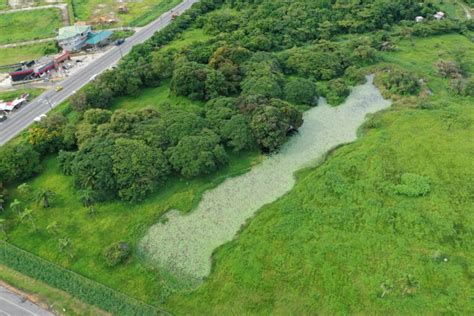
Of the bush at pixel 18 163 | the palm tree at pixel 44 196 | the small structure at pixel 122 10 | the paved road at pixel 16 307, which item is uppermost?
the small structure at pixel 122 10

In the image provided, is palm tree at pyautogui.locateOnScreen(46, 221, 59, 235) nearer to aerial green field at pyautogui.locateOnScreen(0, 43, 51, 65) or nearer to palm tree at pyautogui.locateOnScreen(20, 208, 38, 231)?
palm tree at pyautogui.locateOnScreen(20, 208, 38, 231)

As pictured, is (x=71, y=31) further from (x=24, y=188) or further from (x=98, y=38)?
(x=24, y=188)

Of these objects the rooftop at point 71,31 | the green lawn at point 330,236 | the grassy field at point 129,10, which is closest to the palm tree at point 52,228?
the green lawn at point 330,236

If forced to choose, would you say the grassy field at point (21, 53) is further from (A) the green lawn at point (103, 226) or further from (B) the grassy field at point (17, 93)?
(A) the green lawn at point (103, 226)

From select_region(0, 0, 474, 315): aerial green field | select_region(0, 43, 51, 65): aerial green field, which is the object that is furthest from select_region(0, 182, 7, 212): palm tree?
select_region(0, 43, 51, 65): aerial green field

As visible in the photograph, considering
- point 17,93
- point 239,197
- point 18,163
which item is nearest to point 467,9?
point 239,197

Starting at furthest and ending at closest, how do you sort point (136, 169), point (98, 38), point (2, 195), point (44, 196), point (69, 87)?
point (98, 38) → point (69, 87) → point (136, 169) → point (2, 195) → point (44, 196)

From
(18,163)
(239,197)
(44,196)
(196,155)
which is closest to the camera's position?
(44,196)
